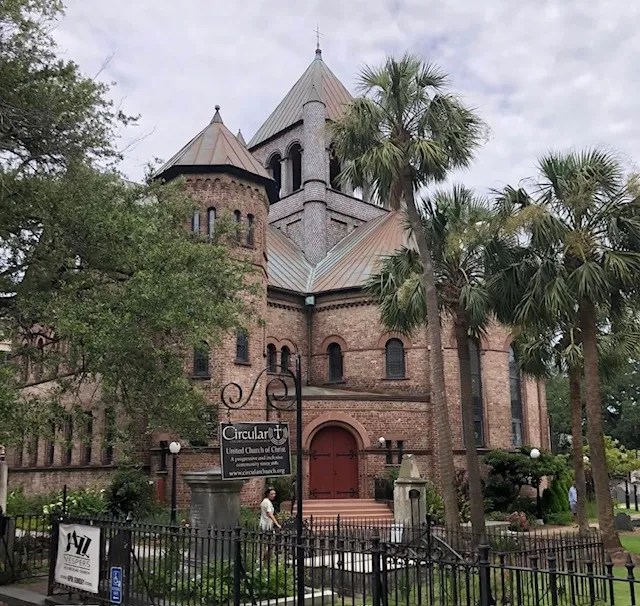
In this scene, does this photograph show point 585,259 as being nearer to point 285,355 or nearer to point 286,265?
point 285,355

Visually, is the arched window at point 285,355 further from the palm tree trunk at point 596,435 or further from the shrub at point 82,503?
the palm tree trunk at point 596,435

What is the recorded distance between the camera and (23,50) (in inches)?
524

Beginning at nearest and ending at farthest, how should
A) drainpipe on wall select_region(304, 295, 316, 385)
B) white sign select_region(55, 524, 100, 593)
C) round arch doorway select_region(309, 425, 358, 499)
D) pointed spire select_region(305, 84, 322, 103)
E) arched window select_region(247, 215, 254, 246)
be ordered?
white sign select_region(55, 524, 100, 593), arched window select_region(247, 215, 254, 246), round arch doorway select_region(309, 425, 358, 499), drainpipe on wall select_region(304, 295, 316, 385), pointed spire select_region(305, 84, 322, 103)

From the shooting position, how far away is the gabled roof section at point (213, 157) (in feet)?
86.1

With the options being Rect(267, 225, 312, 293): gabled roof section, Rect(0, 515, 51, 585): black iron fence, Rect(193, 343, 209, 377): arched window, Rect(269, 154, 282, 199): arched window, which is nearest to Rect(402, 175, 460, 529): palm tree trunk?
Rect(0, 515, 51, 585): black iron fence

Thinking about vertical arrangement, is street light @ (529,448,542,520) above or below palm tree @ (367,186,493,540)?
below

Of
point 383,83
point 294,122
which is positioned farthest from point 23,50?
point 294,122

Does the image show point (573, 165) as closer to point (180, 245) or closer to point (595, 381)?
point (595, 381)

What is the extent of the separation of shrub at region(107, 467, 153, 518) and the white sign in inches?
451

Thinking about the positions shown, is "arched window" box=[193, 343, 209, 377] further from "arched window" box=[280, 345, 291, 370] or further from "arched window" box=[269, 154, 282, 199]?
"arched window" box=[269, 154, 282, 199]

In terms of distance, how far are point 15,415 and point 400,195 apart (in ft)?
36.9

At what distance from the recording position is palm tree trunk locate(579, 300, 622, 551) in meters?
16.0

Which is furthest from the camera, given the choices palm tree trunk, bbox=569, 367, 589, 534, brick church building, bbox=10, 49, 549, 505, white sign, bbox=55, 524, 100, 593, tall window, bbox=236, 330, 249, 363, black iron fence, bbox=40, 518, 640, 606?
brick church building, bbox=10, 49, 549, 505

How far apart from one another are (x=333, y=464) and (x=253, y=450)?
17.5m
